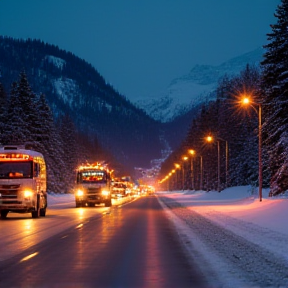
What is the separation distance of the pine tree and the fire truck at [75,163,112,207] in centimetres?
1295

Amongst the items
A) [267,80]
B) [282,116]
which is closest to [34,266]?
[282,116]

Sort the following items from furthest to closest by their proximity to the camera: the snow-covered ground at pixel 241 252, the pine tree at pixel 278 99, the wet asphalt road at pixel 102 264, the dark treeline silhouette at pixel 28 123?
the dark treeline silhouette at pixel 28 123, the pine tree at pixel 278 99, the snow-covered ground at pixel 241 252, the wet asphalt road at pixel 102 264

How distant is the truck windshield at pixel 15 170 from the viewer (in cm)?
2938

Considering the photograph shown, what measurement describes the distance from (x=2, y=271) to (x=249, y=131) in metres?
76.2

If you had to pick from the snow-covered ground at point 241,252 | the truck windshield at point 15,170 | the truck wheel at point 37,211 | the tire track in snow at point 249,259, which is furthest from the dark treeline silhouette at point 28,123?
the tire track in snow at point 249,259

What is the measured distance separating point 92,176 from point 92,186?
3.39 feet

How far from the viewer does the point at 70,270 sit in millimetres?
11922

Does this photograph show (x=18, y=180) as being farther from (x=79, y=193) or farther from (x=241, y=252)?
(x=79, y=193)

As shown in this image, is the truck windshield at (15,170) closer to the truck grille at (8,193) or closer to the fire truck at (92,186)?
the truck grille at (8,193)

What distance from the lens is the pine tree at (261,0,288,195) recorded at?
136 feet

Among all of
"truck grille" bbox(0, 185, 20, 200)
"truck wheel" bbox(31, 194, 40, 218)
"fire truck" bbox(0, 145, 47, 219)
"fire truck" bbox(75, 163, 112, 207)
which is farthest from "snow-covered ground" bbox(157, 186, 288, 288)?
"fire truck" bbox(75, 163, 112, 207)

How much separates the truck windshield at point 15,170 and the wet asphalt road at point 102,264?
34.2 feet

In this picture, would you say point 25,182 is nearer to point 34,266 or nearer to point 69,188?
point 34,266

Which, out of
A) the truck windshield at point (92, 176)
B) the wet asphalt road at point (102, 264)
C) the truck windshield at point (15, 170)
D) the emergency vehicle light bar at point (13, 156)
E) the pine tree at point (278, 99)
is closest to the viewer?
the wet asphalt road at point (102, 264)
